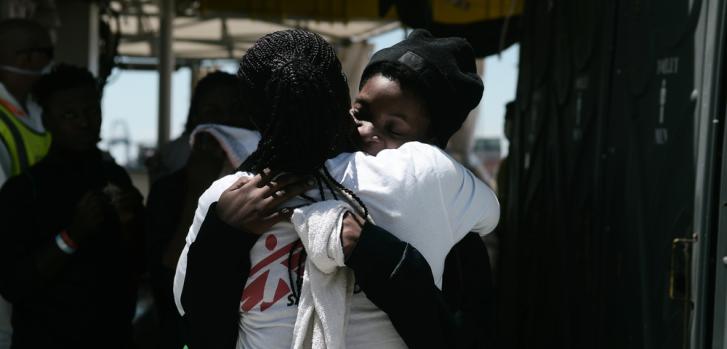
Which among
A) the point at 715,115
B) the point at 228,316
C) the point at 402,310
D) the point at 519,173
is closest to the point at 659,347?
the point at 715,115

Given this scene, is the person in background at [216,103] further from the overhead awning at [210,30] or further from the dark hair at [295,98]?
the overhead awning at [210,30]

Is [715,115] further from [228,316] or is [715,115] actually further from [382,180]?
[228,316]

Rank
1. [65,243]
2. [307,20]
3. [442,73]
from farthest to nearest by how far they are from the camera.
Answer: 1. [307,20]
2. [65,243]
3. [442,73]

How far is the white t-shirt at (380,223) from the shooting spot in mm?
1763

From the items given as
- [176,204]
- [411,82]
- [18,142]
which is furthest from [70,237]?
[411,82]

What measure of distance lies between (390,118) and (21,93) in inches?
101

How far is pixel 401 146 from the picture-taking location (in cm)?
187

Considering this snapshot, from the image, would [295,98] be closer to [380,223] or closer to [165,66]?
[380,223]

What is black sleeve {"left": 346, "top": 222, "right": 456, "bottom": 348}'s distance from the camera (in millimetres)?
1712

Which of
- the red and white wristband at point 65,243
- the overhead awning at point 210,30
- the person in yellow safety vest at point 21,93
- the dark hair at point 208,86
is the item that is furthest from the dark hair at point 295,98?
the overhead awning at point 210,30

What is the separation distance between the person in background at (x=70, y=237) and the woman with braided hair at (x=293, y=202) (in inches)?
58.8

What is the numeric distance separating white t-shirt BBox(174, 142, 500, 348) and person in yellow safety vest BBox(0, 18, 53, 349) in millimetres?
2158

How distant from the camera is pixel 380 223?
5.86 ft

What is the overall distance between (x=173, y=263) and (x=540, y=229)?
175 cm
